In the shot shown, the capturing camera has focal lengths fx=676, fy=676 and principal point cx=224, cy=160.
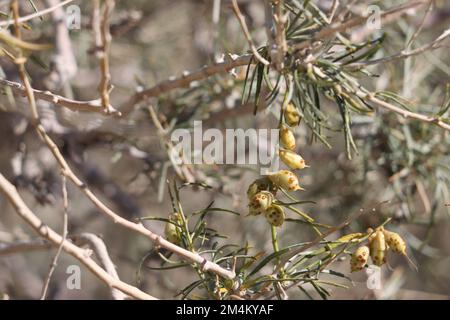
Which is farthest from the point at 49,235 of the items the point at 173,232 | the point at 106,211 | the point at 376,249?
the point at 376,249

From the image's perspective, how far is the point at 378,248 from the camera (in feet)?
2.60

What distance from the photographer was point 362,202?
4.87ft

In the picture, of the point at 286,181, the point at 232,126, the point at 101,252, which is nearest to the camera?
the point at 286,181

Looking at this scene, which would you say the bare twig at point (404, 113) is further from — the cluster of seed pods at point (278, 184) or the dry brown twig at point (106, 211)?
the dry brown twig at point (106, 211)

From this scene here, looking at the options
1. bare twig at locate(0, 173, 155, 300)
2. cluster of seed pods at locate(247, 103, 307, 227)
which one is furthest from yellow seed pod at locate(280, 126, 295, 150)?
bare twig at locate(0, 173, 155, 300)

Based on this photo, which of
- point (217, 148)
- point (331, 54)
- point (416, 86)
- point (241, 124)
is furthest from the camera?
point (241, 124)


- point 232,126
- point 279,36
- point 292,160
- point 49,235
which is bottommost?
point 49,235

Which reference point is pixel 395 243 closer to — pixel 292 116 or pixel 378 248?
pixel 378 248

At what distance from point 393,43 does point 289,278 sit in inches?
34.8

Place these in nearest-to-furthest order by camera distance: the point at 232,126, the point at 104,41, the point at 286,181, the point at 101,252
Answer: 1. the point at 104,41
2. the point at 286,181
3. the point at 101,252
4. the point at 232,126

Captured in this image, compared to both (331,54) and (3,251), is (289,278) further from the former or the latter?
(3,251)

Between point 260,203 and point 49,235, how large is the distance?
0.77 feet

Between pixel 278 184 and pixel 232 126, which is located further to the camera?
pixel 232 126
